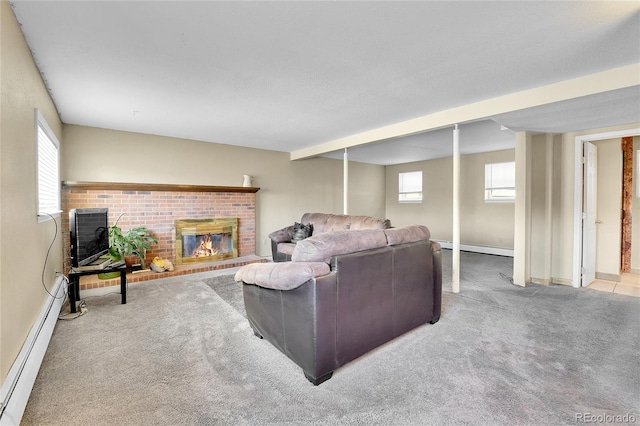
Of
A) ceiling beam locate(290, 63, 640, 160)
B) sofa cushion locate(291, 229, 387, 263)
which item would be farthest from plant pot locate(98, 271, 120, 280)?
ceiling beam locate(290, 63, 640, 160)

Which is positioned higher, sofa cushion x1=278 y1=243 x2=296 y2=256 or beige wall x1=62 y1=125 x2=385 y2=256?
beige wall x1=62 y1=125 x2=385 y2=256

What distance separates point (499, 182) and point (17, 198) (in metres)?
7.60

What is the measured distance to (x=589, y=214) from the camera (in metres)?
4.00

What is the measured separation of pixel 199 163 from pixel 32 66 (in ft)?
10.0

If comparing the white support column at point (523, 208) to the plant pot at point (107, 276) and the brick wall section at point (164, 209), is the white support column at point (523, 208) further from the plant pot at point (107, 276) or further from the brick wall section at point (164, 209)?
the plant pot at point (107, 276)

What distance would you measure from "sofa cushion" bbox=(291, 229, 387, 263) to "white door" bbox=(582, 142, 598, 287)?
3.69m

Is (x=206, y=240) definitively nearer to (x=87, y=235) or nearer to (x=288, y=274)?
(x=87, y=235)

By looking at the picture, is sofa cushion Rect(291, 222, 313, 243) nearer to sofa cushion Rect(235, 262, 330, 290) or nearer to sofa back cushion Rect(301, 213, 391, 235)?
sofa back cushion Rect(301, 213, 391, 235)

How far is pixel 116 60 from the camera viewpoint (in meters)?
2.30

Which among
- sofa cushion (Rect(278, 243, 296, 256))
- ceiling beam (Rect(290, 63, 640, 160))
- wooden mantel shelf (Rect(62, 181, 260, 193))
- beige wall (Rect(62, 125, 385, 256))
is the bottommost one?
sofa cushion (Rect(278, 243, 296, 256))

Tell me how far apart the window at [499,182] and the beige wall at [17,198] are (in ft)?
24.5

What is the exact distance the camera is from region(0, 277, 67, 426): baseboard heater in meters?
1.42

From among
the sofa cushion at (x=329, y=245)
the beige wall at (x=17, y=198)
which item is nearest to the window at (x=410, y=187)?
the sofa cushion at (x=329, y=245)

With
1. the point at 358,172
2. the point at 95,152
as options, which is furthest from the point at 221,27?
the point at 358,172
